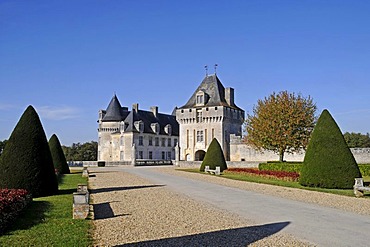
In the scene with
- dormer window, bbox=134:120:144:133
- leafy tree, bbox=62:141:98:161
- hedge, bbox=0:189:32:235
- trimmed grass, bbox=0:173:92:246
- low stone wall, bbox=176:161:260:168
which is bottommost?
trimmed grass, bbox=0:173:92:246

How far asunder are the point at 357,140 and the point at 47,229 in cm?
5443

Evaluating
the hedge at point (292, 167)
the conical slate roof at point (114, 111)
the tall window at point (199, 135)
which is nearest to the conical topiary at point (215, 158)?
the hedge at point (292, 167)

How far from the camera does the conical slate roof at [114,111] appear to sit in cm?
4837

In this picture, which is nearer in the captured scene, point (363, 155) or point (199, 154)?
point (363, 155)

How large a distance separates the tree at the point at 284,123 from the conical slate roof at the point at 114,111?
24.1m

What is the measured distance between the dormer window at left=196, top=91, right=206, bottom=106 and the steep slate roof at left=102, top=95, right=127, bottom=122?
1286cm

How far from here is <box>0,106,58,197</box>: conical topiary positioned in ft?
34.7

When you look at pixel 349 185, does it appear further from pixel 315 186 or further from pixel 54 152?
pixel 54 152

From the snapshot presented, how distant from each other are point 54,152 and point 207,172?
10018 millimetres

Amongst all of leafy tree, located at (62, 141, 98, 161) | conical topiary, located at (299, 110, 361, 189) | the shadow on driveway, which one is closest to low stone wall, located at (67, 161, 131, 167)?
leafy tree, located at (62, 141, 98, 161)

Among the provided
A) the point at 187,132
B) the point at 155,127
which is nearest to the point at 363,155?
the point at 187,132

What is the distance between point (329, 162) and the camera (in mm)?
13523

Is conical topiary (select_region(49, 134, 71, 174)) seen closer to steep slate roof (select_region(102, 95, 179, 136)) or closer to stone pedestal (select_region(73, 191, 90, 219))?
stone pedestal (select_region(73, 191, 90, 219))

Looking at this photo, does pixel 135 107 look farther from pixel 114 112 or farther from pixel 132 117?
pixel 114 112
